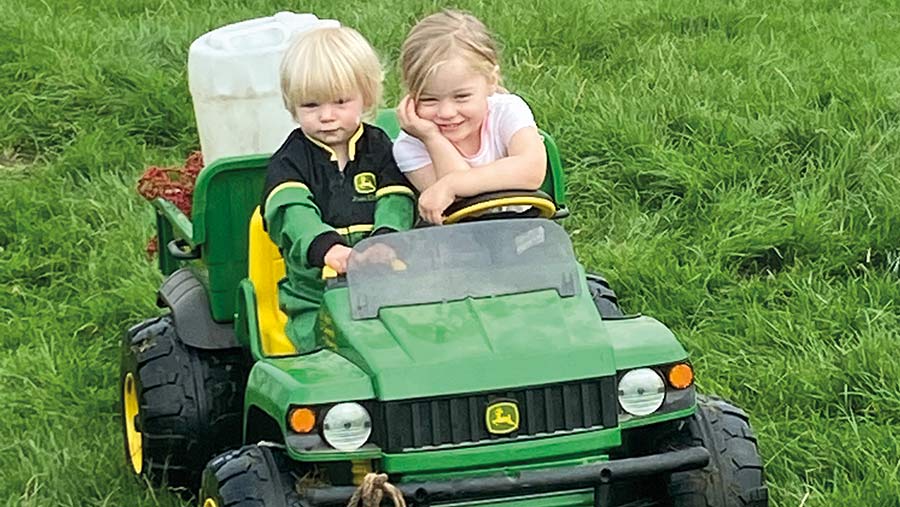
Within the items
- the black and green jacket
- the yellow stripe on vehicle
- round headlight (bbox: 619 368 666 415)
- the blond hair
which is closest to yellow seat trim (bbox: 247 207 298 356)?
the black and green jacket

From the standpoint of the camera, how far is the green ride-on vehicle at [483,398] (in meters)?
3.19

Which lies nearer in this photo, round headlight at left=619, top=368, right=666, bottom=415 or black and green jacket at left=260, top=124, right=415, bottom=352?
round headlight at left=619, top=368, right=666, bottom=415

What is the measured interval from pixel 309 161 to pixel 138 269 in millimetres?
2135

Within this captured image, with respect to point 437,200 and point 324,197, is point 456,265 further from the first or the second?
point 324,197

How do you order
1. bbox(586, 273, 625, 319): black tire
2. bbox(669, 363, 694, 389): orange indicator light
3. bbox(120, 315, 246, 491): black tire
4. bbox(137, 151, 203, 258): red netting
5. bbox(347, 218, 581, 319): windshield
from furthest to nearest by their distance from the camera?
1. bbox(137, 151, 203, 258): red netting
2. bbox(586, 273, 625, 319): black tire
3. bbox(120, 315, 246, 491): black tire
4. bbox(347, 218, 581, 319): windshield
5. bbox(669, 363, 694, 389): orange indicator light

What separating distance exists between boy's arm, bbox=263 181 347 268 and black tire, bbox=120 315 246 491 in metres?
0.56

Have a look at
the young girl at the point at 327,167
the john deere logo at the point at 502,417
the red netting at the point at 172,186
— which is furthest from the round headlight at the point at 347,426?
the red netting at the point at 172,186

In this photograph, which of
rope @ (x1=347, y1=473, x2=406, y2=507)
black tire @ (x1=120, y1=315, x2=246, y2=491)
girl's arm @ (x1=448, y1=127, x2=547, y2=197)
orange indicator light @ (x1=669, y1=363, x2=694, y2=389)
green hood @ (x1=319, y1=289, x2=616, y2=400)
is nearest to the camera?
rope @ (x1=347, y1=473, x2=406, y2=507)

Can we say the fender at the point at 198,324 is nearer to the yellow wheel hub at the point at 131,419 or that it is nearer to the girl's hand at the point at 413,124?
the yellow wheel hub at the point at 131,419

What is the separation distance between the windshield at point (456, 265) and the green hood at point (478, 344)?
3 centimetres

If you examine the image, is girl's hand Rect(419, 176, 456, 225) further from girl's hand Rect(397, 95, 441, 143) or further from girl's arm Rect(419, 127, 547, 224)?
girl's hand Rect(397, 95, 441, 143)

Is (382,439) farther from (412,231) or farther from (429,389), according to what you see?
(412,231)

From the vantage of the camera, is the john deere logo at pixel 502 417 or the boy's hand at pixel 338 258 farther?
the boy's hand at pixel 338 258

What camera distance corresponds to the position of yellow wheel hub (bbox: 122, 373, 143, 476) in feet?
14.6
